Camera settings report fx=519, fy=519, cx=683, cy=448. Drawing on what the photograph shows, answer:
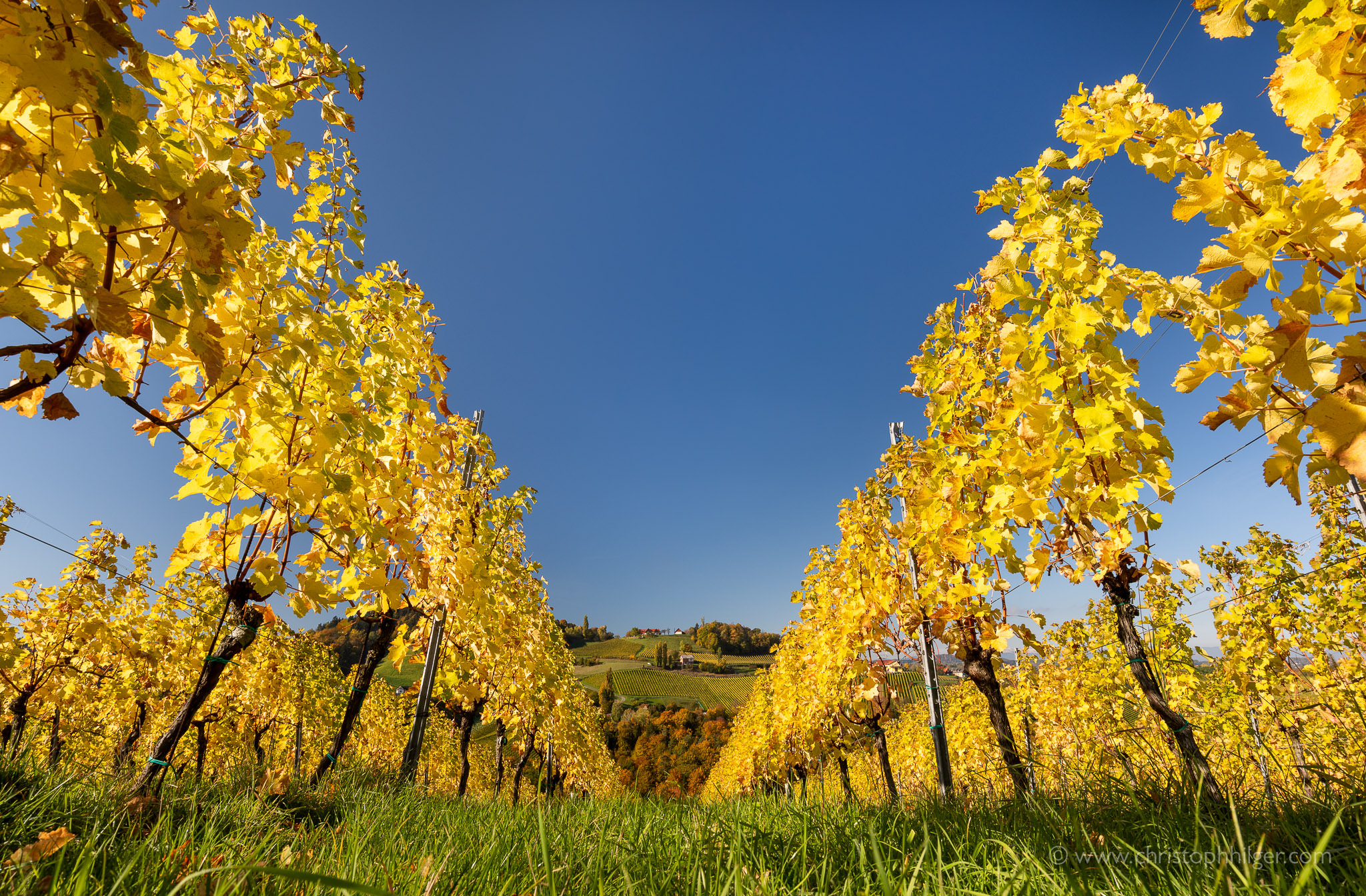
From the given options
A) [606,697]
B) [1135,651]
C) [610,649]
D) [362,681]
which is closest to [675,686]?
[606,697]

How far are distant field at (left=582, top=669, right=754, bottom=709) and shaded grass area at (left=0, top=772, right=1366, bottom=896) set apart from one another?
205 ft

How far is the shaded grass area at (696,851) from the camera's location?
3.94ft

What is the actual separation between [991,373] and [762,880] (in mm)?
3312

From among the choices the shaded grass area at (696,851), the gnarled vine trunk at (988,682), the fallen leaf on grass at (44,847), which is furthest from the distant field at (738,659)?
the fallen leaf on grass at (44,847)

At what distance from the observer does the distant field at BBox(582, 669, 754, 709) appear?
204 ft

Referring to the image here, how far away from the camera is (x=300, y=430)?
7.75 ft

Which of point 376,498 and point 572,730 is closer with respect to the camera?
point 376,498

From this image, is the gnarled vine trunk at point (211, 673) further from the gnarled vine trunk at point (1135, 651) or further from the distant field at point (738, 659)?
the distant field at point (738, 659)

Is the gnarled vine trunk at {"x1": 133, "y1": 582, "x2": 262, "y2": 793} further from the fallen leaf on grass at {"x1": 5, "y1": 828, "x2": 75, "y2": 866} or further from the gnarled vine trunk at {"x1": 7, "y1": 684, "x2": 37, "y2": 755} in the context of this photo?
the gnarled vine trunk at {"x1": 7, "y1": 684, "x2": 37, "y2": 755}

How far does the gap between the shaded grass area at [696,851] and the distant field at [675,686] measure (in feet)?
205

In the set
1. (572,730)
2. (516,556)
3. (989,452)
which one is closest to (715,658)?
(572,730)

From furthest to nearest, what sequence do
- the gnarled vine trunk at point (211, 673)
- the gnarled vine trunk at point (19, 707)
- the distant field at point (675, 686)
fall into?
the distant field at point (675, 686)
the gnarled vine trunk at point (19, 707)
the gnarled vine trunk at point (211, 673)

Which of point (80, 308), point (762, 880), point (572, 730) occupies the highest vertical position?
point (80, 308)

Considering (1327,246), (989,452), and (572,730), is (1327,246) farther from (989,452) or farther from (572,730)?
(572,730)
